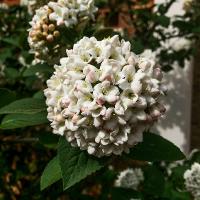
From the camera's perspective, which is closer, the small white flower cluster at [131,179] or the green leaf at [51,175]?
the green leaf at [51,175]

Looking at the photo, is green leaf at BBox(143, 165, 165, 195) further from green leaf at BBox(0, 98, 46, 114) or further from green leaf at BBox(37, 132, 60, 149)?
green leaf at BBox(0, 98, 46, 114)

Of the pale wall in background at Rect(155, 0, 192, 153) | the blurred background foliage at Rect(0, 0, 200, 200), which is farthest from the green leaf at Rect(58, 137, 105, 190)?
the pale wall in background at Rect(155, 0, 192, 153)

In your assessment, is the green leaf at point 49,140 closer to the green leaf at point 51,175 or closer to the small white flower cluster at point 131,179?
the green leaf at point 51,175

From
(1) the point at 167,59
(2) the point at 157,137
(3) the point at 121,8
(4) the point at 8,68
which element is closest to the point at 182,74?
(1) the point at 167,59

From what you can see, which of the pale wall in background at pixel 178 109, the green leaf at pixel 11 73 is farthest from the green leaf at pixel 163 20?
the green leaf at pixel 11 73

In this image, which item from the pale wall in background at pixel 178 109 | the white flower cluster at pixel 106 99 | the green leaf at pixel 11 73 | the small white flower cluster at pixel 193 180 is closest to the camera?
the white flower cluster at pixel 106 99
